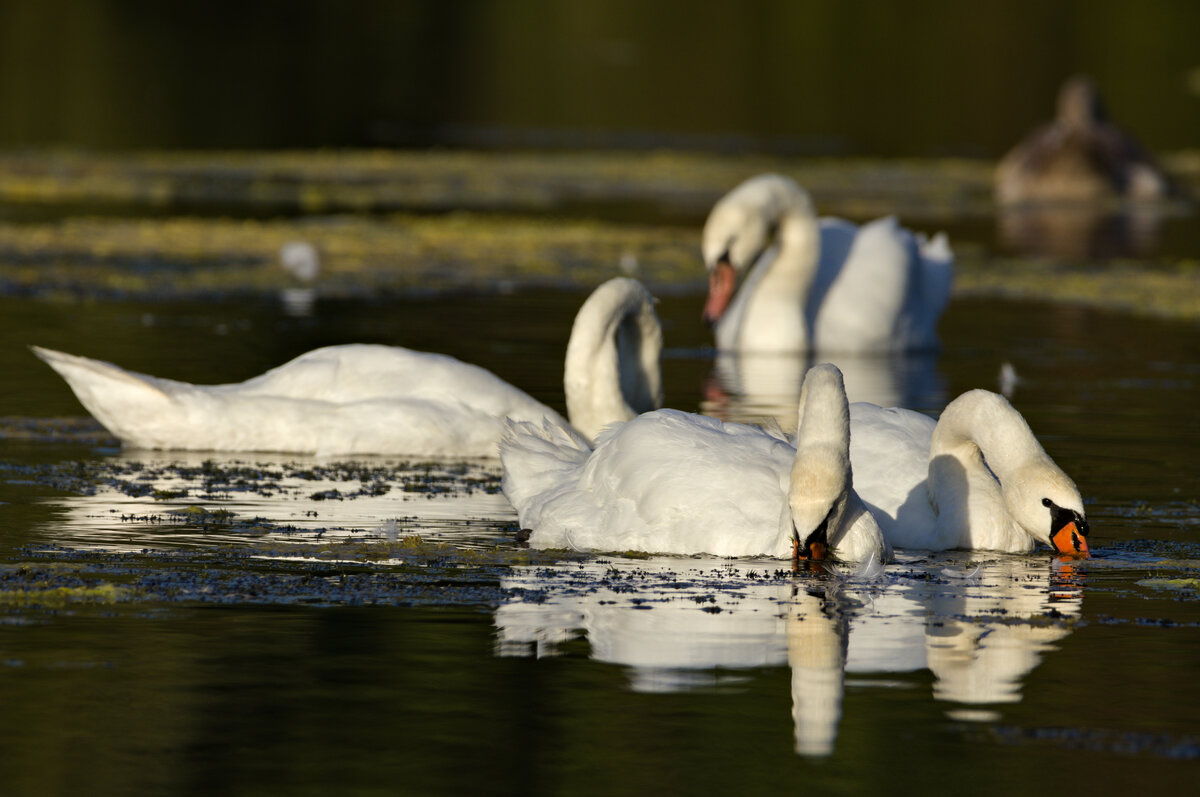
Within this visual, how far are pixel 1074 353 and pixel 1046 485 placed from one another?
8.47 metres

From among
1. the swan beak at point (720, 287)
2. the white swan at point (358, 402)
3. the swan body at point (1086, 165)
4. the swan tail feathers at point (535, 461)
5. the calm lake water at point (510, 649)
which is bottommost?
the calm lake water at point (510, 649)

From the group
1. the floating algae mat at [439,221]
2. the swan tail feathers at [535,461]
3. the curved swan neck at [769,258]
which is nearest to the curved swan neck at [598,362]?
the swan tail feathers at [535,461]

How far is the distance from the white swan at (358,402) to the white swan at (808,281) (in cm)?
571

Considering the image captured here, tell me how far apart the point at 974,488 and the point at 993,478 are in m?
0.19

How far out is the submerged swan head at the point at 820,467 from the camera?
8273 millimetres

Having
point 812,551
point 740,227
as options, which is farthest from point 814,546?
point 740,227

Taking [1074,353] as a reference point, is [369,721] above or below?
below

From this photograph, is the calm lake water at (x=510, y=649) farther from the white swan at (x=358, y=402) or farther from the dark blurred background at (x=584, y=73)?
the dark blurred background at (x=584, y=73)

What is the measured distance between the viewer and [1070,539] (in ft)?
29.4

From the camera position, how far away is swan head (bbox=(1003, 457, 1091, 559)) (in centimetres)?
895

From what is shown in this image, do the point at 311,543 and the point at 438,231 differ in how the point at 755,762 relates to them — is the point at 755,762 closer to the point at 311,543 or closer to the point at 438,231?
the point at 311,543

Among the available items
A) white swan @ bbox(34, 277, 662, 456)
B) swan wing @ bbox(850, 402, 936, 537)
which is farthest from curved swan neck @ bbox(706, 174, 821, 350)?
swan wing @ bbox(850, 402, 936, 537)

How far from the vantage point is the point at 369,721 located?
→ 635 cm

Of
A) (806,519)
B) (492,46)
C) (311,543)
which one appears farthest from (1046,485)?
(492,46)
